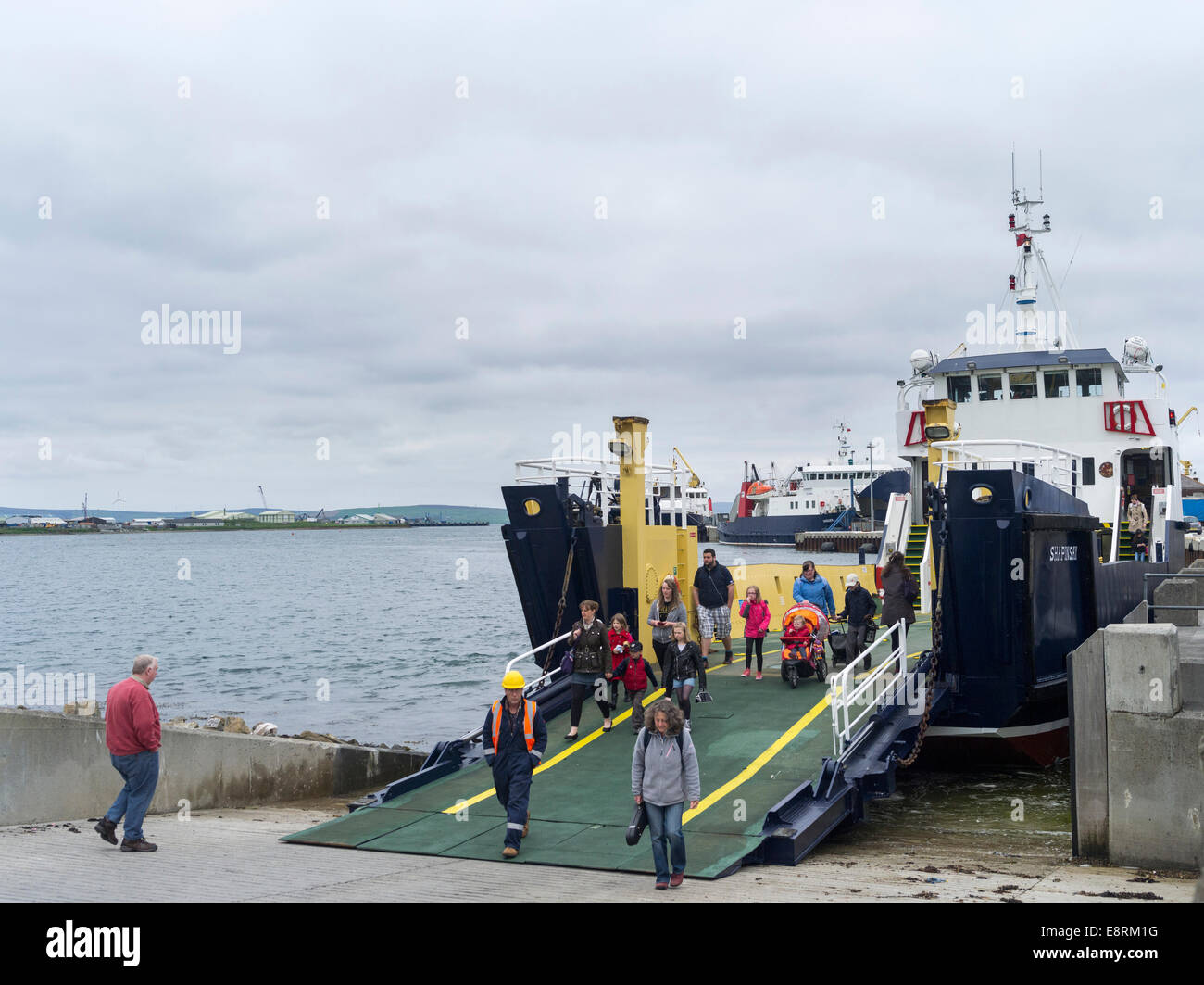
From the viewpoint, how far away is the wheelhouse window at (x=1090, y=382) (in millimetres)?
21641

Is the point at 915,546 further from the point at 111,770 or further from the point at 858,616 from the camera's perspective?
the point at 111,770

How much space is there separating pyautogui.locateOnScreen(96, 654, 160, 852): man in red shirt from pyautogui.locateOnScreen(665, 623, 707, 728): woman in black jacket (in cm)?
531

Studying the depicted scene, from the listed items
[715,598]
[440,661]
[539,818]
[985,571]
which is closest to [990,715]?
[985,571]

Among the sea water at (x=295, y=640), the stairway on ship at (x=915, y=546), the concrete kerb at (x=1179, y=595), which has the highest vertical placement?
the stairway on ship at (x=915, y=546)

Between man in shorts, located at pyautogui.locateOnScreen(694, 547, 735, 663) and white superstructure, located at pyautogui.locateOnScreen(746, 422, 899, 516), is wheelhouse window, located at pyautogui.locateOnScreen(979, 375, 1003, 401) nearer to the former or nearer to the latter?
man in shorts, located at pyautogui.locateOnScreen(694, 547, 735, 663)

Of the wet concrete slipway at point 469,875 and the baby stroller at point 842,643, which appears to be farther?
the baby stroller at point 842,643

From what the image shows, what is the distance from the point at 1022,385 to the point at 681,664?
13858mm

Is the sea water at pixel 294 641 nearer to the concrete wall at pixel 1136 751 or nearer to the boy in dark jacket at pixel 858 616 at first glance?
the boy in dark jacket at pixel 858 616

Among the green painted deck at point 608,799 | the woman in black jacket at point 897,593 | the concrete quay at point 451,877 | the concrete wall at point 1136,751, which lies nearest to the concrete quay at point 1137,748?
the concrete wall at point 1136,751

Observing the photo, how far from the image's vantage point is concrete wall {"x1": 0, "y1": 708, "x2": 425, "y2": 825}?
39.6 feet

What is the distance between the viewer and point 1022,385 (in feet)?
73.2

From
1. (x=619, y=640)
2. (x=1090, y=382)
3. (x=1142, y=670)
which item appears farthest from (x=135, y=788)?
(x=1090, y=382)

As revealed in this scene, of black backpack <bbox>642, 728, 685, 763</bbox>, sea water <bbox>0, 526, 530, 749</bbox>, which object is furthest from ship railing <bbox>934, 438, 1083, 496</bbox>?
sea water <bbox>0, 526, 530, 749</bbox>
